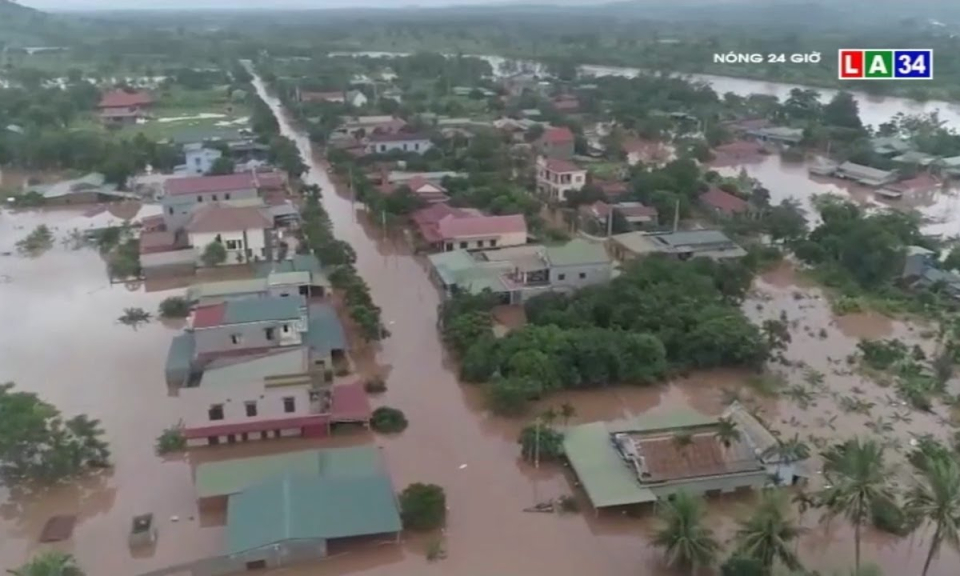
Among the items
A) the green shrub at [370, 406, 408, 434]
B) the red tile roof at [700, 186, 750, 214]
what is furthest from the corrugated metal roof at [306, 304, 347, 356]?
the red tile roof at [700, 186, 750, 214]

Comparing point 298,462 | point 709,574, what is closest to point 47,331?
point 298,462

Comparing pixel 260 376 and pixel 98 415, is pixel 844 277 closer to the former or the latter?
pixel 260 376

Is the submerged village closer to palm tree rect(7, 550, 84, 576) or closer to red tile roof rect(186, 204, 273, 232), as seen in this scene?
red tile roof rect(186, 204, 273, 232)

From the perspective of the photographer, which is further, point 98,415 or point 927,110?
point 927,110

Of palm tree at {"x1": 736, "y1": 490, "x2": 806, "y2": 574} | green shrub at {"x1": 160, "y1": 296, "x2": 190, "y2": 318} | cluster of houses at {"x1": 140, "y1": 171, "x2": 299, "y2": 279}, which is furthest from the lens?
cluster of houses at {"x1": 140, "y1": 171, "x2": 299, "y2": 279}

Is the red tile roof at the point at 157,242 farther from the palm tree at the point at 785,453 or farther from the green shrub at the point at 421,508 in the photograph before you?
the palm tree at the point at 785,453

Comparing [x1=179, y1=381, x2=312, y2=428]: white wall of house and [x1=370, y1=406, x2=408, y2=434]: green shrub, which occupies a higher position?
[x1=179, y1=381, x2=312, y2=428]: white wall of house
